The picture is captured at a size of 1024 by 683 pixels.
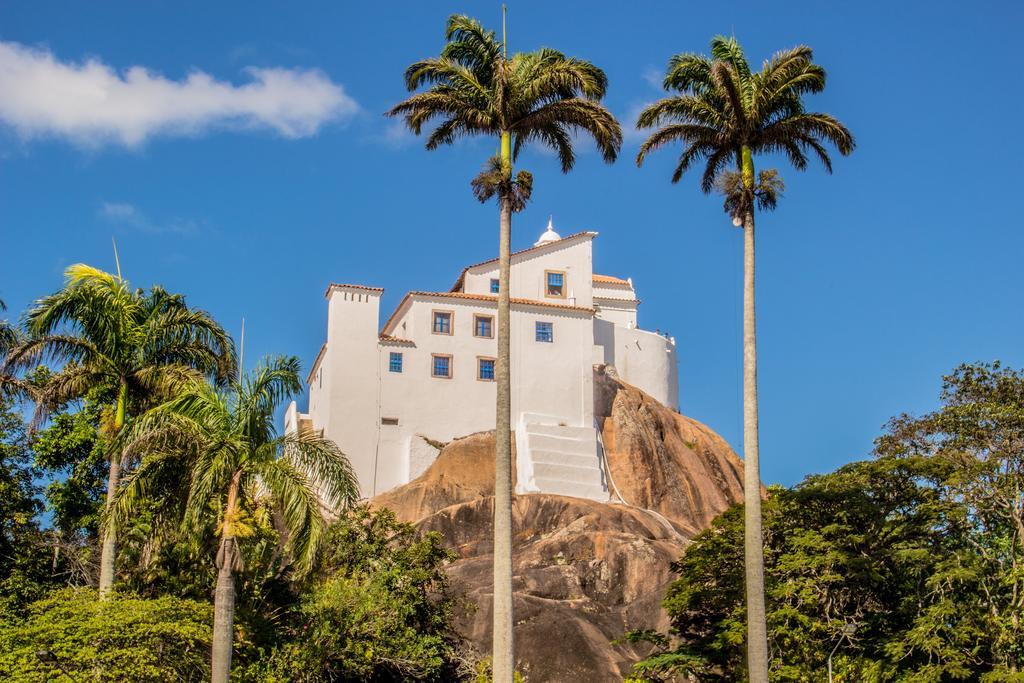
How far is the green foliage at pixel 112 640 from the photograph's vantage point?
26828mm

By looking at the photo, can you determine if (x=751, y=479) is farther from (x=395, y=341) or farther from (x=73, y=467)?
(x=395, y=341)

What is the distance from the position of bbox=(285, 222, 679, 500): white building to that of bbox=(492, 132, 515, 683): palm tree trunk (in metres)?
31.5

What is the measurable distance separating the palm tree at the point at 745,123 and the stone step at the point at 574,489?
98.3 feet

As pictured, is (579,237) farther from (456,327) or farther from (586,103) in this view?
(586,103)

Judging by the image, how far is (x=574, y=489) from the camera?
58000 millimetres

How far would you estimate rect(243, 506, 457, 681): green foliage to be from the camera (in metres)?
31.4

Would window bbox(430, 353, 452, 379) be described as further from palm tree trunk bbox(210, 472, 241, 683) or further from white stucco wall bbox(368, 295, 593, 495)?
palm tree trunk bbox(210, 472, 241, 683)

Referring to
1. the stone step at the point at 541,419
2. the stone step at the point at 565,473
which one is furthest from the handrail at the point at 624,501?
the stone step at the point at 541,419

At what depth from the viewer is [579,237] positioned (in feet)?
218

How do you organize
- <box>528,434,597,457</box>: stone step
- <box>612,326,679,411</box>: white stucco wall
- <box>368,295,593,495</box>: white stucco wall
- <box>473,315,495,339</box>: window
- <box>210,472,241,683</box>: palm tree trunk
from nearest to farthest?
<box>210,472,241,683</box>: palm tree trunk
<box>368,295,593,495</box>: white stucco wall
<box>528,434,597,457</box>: stone step
<box>473,315,495,339</box>: window
<box>612,326,679,411</box>: white stucco wall

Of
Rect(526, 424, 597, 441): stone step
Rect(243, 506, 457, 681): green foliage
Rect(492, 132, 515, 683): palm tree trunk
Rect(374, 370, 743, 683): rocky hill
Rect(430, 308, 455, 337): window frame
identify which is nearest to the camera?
Rect(492, 132, 515, 683): palm tree trunk

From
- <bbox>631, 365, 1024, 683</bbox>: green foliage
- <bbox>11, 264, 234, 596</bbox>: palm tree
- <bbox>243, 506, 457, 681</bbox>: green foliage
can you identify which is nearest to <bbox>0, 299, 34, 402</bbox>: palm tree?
<bbox>11, 264, 234, 596</bbox>: palm tree

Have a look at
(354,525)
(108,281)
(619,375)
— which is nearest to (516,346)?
(619,375)

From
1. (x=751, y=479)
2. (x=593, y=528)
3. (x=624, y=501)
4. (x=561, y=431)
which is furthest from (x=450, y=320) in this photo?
(x=751, y=479)
